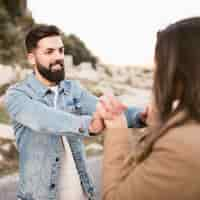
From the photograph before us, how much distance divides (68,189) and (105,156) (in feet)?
2.21

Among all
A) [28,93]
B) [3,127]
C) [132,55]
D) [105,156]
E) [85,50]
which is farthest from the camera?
[132,55]

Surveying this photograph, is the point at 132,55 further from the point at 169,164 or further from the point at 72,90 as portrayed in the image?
the point at 169,164

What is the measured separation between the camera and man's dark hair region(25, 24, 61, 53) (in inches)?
66.2

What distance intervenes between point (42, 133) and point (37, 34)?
0.45 meters

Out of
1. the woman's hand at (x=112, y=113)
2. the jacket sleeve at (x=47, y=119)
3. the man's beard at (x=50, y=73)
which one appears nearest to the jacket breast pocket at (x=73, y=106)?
the man's beard at (x=50, y=73)

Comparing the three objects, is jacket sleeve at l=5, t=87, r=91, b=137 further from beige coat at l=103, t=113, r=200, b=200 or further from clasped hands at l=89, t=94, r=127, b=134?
beige coat at l=103, t=113, r=200, b=200

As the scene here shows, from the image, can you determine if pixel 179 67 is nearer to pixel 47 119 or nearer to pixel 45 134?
pixel 47 119

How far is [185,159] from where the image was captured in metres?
0.78

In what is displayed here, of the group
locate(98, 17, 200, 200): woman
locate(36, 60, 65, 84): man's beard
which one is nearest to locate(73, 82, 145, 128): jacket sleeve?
locate(36, 60, 65, 84): man's beard

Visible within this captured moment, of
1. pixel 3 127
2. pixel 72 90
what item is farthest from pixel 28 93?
pixel 3 127

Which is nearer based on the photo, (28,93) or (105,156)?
(105,156)

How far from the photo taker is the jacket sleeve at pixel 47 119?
1.36 metres

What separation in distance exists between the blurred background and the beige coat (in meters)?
1.11

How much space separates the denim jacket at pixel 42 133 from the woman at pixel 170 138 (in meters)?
0.50
